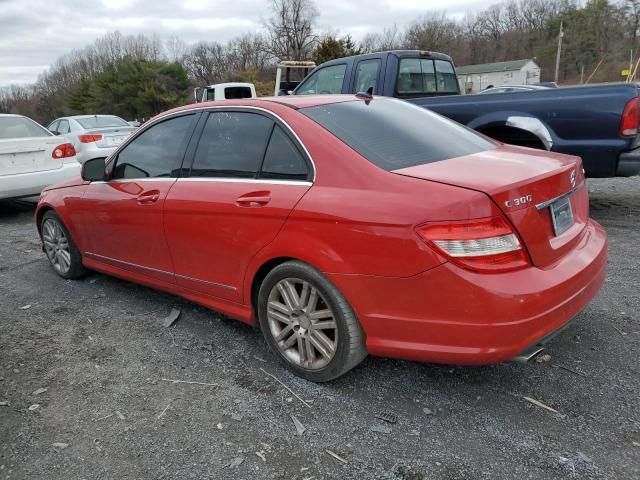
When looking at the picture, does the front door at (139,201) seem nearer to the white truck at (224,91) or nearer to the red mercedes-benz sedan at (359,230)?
the red mercedes-benz sedan at (359,230)

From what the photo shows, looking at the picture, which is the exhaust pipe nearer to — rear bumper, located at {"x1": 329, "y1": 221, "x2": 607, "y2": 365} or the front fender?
rear bumper, located at {"x1": 329, "y1": 221, "x2": 607, "y2": 365}

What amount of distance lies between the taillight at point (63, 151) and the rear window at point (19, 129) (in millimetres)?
250

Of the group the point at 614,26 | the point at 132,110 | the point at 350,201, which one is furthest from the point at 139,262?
the point at 614,26

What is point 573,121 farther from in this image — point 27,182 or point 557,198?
point 27,182

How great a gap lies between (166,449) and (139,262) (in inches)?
71.3

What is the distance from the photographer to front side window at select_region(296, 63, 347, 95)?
25.2 feet

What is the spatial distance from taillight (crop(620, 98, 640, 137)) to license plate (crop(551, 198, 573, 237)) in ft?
9.87

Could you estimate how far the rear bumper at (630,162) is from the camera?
206 inches

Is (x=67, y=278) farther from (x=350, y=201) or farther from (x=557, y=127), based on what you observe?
(x=557, y=127)

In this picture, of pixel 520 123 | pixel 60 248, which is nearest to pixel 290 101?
pixel 60 248

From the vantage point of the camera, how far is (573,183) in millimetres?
2826

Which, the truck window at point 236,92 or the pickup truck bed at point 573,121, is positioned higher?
the truck window at point 236,92

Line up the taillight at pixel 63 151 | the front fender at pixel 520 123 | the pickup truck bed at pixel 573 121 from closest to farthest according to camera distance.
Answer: the pickup truck bed at pixel 573 121
the front fender at pixel 520 123
the taillight at pixel 63 151

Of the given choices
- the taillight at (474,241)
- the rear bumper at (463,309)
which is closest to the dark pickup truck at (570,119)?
the rear bumper at (463,309)
